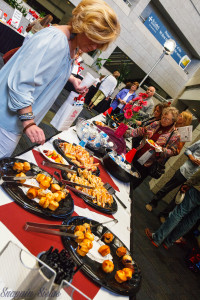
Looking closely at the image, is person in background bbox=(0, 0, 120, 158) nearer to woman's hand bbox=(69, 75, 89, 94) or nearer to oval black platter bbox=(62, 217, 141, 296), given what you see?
oval black platter bbox=(62, 217, 141, 296)

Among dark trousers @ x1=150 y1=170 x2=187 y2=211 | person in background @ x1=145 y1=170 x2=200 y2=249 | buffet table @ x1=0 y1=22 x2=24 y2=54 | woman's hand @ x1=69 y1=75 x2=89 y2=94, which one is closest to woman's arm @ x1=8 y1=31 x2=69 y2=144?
woman's hand @ x1=69 y1=75 x2=89 y2=94

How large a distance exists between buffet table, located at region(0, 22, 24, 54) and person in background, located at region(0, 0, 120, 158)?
5.43 m

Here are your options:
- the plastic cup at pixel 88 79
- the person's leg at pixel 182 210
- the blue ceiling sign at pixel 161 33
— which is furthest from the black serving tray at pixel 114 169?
the blue ceiling sign at pixel 161 33

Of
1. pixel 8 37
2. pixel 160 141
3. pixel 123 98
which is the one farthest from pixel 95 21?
pixel 8 37

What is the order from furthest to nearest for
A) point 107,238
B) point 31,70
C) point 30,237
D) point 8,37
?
point 8,37
point 107,238
point 31,70
point 30,237

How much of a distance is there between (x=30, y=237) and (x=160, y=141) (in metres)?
2.42

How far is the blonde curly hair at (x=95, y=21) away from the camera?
36.5 inches

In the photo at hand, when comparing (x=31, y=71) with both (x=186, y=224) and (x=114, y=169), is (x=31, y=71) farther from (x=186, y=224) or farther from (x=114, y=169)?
(x=186, y=224)

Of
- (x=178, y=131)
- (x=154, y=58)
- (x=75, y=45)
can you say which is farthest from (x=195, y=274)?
(x=154, y=58)

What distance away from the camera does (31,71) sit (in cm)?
91

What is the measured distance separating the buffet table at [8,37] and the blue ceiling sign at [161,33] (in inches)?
325

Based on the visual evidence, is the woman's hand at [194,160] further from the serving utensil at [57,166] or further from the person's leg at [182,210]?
the serving utensil at [57,166]

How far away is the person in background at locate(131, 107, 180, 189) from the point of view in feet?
9.09

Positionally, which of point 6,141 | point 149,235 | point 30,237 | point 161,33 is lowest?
point 149,235
